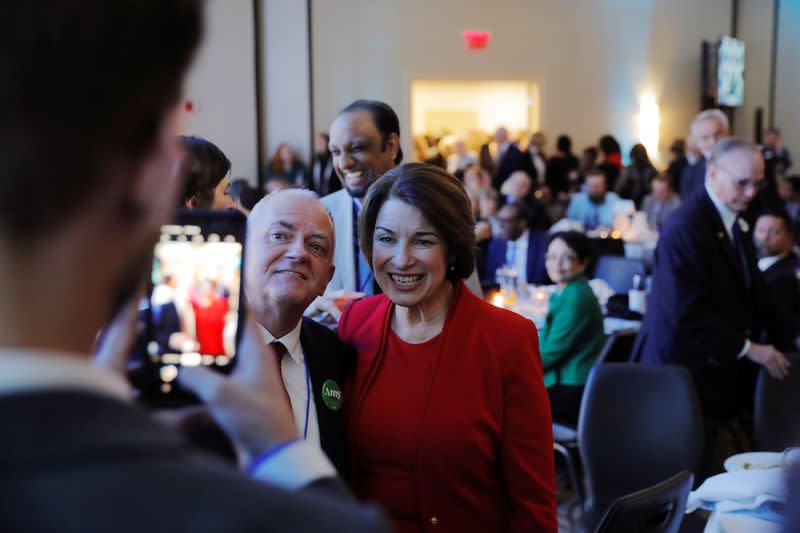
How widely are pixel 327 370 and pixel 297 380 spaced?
0.09m

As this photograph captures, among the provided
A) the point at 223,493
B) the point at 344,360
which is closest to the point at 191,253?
the point at 223,493

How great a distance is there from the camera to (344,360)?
189 centimetres

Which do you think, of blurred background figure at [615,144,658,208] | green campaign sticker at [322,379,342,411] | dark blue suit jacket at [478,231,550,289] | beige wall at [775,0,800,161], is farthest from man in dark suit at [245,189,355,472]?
beige wall at [775,0,800,161]

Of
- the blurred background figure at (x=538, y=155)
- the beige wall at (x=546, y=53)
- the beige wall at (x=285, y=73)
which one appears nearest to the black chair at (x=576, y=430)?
the blurred background figure at (x=538, y=155)

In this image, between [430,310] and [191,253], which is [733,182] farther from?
[191,253]

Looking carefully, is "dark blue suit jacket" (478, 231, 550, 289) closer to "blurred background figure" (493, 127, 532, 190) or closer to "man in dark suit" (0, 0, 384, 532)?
"blurred background figure" (493, 127, 532, 190)

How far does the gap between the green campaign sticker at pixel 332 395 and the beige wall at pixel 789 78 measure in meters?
14.8

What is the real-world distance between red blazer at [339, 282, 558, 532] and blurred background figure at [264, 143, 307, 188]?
9.72 metres

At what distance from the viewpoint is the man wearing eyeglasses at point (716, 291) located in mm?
3604

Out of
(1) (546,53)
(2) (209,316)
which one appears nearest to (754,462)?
(2) (209,316)

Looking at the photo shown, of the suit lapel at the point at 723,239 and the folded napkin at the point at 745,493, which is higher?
the suit lapel at the point at 723,239

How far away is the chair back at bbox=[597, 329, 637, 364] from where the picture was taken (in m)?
4.47

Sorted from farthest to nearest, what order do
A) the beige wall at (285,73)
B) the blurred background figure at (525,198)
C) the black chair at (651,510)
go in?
the beige wall at (285,73) < the blurred background figure at (525,198) < the black chair at (651,510)

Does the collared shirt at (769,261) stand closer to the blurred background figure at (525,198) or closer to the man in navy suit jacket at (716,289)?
the man in navy suit jacket at (716,289)
